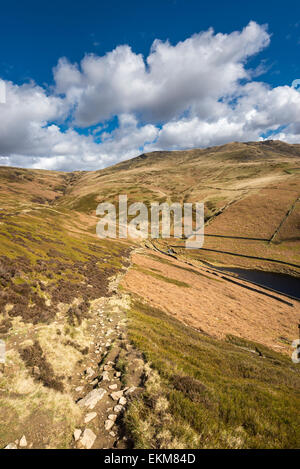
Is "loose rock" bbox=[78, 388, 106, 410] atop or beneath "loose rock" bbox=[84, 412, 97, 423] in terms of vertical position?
beneath

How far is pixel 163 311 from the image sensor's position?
27.6 metres

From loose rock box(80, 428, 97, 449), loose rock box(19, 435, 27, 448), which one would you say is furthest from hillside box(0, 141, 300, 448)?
loose rock box(19, 435, 27, 448)

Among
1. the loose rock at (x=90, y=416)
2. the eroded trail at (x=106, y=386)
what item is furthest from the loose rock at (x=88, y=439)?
the loose rock at (x=90, y=416)

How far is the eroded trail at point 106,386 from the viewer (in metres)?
6.94

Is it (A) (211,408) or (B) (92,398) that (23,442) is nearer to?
(B) (92,398)

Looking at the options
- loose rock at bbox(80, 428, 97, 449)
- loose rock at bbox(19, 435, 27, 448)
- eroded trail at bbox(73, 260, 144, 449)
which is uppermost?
loose rock at bbox(19, 435, 27, 448)

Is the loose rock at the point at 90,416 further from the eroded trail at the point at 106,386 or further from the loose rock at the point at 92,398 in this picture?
the loose rock at the point at 92,398

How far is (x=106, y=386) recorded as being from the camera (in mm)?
9578

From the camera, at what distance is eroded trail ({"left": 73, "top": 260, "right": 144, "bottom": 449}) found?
6.94 m

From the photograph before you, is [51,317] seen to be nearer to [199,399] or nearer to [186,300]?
[199,399]

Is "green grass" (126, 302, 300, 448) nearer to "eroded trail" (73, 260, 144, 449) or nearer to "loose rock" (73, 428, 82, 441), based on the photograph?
"eroded trail" (73, 260, 144, 449)

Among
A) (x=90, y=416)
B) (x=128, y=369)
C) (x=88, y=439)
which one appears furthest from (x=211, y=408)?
(x=90, y=416)

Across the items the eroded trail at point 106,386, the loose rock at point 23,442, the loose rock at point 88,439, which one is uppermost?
the loose rock at point 23,442

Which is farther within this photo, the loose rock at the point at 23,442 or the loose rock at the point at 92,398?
the loose rock at the point at 92,398
